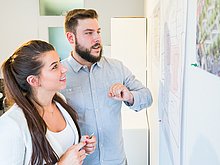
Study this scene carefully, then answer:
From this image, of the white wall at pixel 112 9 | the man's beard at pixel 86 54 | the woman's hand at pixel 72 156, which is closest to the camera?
the woman's hand at pixel 72 156

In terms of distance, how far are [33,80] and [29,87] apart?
0.16 feet

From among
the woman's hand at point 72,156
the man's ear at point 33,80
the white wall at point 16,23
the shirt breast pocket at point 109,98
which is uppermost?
the white wall at point 16,23

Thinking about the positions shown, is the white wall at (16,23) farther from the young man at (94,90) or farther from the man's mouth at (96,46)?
the man's mouth at (96,46)

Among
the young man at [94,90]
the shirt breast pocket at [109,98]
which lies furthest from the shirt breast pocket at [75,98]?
the shirt breast pocket at [109,98]

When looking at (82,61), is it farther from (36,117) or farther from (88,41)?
(36,117)

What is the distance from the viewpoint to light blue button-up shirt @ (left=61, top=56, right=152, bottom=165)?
163 cm

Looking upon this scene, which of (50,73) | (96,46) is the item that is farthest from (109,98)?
(50,73)

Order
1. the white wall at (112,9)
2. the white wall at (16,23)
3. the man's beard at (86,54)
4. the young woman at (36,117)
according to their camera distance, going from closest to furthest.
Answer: the young woman at (36,117), the man's beard at (86,54), the white wall at (112,9), the white wall at (16,23)

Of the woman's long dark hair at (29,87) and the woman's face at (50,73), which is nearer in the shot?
the woman's long dark hair at (29,87)

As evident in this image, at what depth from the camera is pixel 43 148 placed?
1202 millimetres

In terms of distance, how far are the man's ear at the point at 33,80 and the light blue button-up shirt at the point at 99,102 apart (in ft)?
1.11

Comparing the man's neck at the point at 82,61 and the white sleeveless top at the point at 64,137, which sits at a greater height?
the man's neck at the point at 82,61

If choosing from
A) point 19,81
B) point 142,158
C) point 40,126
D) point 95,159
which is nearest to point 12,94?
point 19,81

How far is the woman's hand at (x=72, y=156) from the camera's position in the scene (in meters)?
1.27
